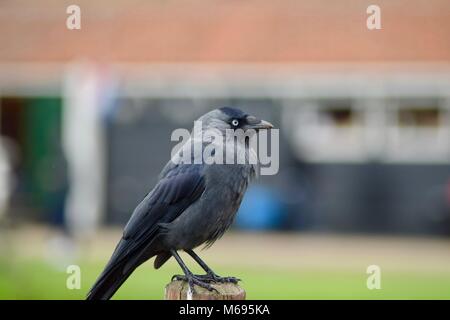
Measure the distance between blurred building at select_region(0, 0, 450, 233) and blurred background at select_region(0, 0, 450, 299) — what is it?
28 millimetres

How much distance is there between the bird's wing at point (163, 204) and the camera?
4.29 m

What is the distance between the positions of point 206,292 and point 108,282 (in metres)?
0.47

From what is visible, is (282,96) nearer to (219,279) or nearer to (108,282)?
(219,279)

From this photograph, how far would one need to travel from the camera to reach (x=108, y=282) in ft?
13.8

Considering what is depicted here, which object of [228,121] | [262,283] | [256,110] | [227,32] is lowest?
[262,283]

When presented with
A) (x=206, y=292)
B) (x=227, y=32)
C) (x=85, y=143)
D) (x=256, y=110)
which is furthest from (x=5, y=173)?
(x=206, y=292)

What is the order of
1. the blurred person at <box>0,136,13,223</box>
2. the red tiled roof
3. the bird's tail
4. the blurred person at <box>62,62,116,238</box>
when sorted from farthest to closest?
the blurred person at <box>0,136,13,223</box> → the blurred person at <box>62,62,116,238</box> → the red tiled roof → the bird's tail

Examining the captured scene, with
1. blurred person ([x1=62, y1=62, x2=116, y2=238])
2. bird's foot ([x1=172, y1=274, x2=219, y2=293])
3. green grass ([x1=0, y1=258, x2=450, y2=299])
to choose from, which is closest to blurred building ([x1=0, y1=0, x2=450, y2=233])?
blurred person ([x1=62, y1=62, x2=116, y2=238])

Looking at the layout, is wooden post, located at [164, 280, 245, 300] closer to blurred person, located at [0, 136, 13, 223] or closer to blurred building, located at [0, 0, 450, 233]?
blurred building, located at [0, 0, 450, 233]

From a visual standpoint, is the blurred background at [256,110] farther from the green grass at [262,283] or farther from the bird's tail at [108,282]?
the bird's tail at [108,282]

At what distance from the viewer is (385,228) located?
17047mm

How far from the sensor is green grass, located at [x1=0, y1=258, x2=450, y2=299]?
9.95 metres
